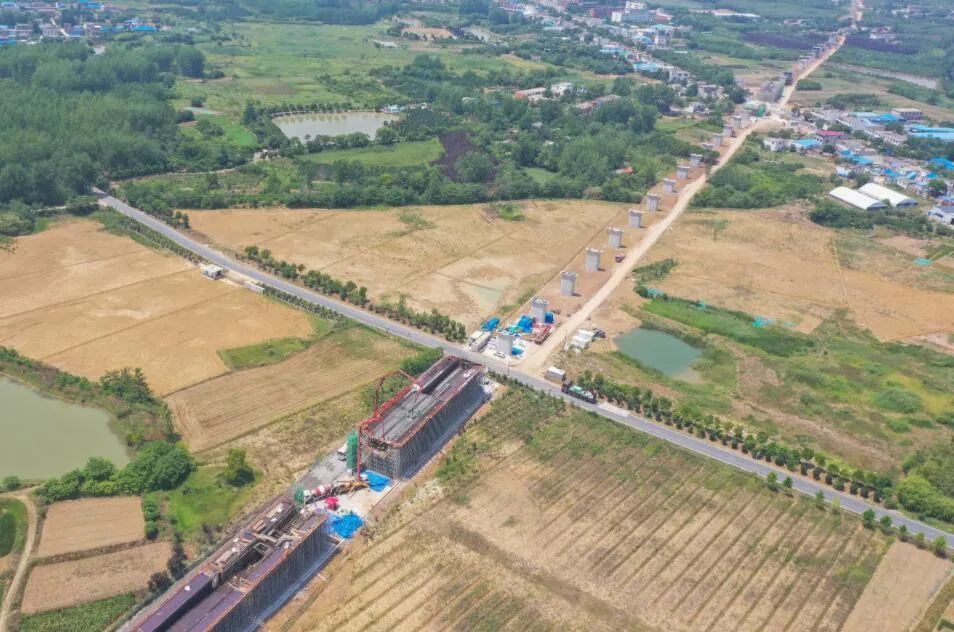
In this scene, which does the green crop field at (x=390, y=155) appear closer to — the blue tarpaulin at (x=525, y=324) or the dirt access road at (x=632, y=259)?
the dirt access road at (x=632, y=259)

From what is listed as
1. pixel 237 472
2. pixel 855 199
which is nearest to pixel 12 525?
pixel 237 472

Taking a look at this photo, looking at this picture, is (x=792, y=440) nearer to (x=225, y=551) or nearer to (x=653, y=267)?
(x=653, y=267)

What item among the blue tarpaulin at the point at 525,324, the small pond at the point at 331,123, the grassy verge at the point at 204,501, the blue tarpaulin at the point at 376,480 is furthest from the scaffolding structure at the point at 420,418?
the small pond at the point at 331,123

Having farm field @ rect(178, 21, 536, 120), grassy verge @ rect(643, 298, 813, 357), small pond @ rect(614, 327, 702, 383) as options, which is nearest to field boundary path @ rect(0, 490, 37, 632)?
small pond @ rect(614, 327, 702, 383)

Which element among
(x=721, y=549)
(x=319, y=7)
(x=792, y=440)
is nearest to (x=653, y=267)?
(x=792, y=440)

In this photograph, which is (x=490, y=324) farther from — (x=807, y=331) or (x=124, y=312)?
(x=124, y=312)
